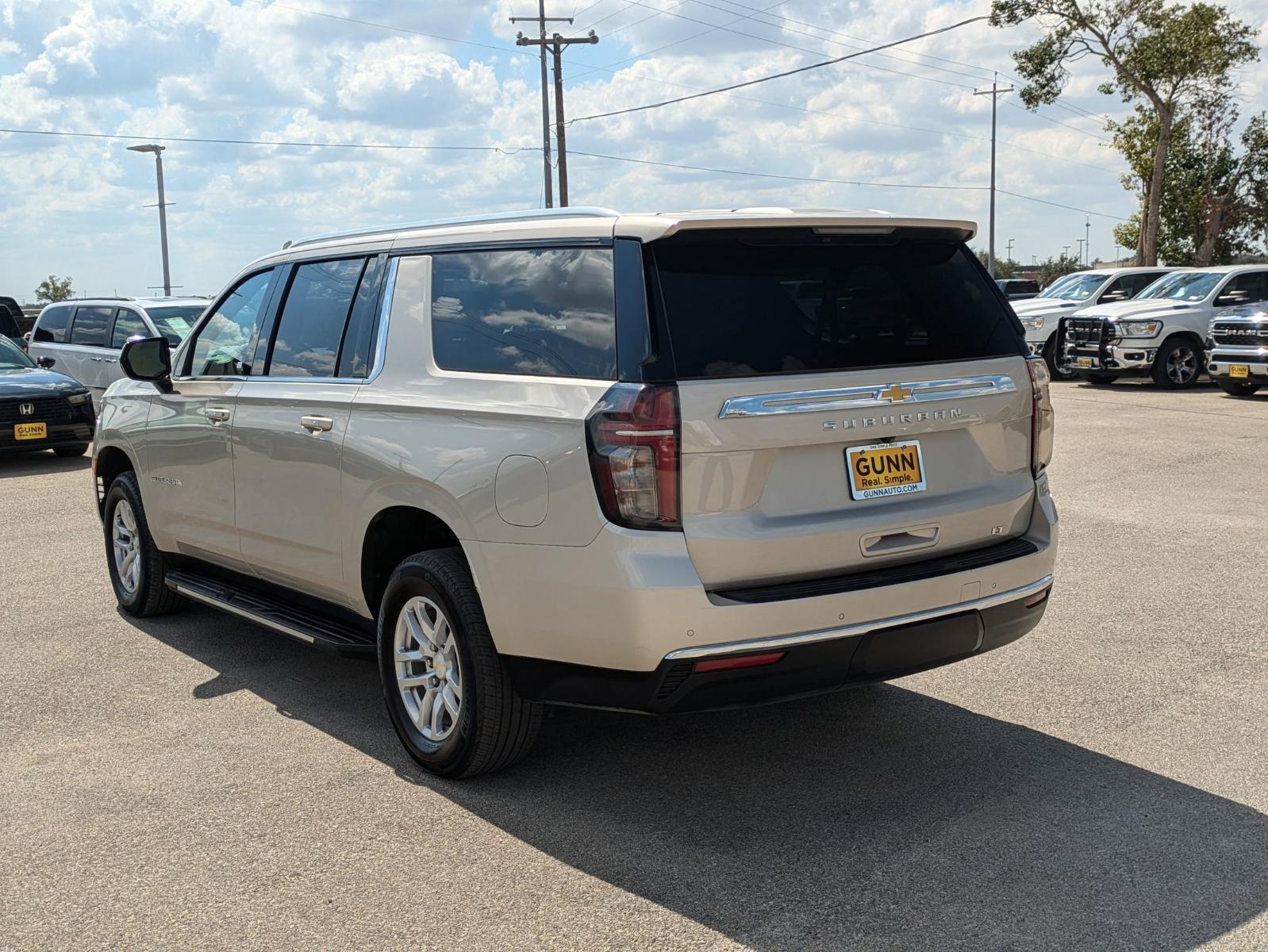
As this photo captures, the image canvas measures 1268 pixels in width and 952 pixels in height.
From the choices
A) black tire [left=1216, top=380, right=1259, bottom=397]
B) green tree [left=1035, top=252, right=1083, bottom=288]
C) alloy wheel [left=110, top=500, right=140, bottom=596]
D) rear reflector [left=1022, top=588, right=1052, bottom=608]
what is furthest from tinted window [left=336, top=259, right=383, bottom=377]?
green tree [left=1035, top=252, right=1083, bottom=288]

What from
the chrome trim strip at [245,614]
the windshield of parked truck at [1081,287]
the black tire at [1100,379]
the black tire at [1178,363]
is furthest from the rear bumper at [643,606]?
the windshield of parked truck at [1081,287]

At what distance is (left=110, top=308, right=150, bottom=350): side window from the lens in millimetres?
16094

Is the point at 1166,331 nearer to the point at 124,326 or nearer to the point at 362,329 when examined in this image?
the point at 124,326

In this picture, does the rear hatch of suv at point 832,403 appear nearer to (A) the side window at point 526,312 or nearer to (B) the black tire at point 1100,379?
(A) the side window at point 526,312

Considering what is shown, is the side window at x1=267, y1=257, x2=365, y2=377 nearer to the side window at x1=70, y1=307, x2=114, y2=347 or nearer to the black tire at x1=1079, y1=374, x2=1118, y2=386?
the side window at x1=70, y1=307, x2=114, y2=347

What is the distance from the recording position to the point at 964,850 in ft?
12.7

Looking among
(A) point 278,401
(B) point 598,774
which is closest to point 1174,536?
(B) point 598,774

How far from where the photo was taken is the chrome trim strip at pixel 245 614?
519 centimetres

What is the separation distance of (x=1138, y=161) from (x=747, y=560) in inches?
1491

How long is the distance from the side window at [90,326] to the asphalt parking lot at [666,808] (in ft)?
36.6

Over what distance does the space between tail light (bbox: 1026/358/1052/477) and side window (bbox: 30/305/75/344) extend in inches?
627

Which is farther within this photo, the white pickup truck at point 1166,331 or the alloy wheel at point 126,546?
the white pickup truck at point 1166,331

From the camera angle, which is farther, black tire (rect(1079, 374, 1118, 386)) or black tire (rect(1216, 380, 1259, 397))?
black tire (rect(1079, 374, 1118, 386))

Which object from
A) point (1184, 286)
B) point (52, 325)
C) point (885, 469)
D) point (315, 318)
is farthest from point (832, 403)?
point (1184, 286)
